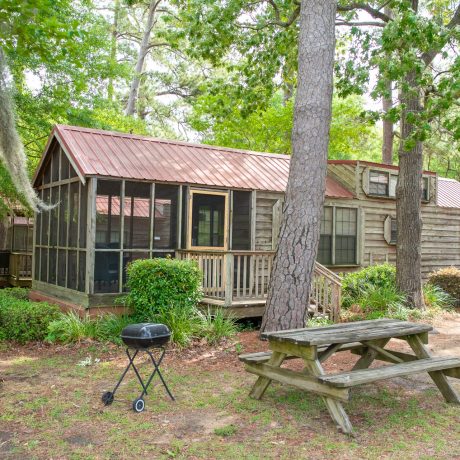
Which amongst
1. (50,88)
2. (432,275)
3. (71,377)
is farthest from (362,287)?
(50,88)

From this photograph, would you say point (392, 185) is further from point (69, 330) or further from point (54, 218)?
point (69, 330)

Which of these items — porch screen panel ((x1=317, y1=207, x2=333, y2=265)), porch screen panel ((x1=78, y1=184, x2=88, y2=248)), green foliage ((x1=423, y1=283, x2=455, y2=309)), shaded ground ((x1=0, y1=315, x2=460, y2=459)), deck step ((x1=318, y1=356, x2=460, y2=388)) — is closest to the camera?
shaded ground ((x1=0, y1=315, x2=460, y2=459))

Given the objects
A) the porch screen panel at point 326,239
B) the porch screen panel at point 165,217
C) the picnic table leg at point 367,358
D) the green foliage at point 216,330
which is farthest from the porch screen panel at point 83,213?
the porch screen panel at point 326,239

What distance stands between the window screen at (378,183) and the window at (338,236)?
3.02 ft

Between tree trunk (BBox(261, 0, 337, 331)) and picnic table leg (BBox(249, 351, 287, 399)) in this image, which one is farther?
tree trunk (BBox(261, 0, 337, 331))

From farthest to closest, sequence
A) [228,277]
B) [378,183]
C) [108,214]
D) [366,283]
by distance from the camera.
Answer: [378,183]
[366,283]
[108,214]
[228,277]

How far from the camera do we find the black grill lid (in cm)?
518

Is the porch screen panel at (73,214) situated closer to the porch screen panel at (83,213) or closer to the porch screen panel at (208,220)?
the porch screen panel at (83,213)

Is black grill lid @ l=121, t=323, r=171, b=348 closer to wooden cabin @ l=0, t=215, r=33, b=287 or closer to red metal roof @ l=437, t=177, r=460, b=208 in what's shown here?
wooden cabin @ l=0, t=215, r=33, b=287

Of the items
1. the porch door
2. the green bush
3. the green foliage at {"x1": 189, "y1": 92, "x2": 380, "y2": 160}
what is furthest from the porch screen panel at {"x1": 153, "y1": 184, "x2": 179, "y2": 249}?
the green foliage at {"x1": 189, "y1": 92, "x2": 380, "y2": 160}

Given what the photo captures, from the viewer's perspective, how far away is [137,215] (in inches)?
412

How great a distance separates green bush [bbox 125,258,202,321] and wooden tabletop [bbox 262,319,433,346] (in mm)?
3623

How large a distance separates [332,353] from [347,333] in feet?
0.92

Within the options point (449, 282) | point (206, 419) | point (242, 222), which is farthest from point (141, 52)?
point (206, 419)
